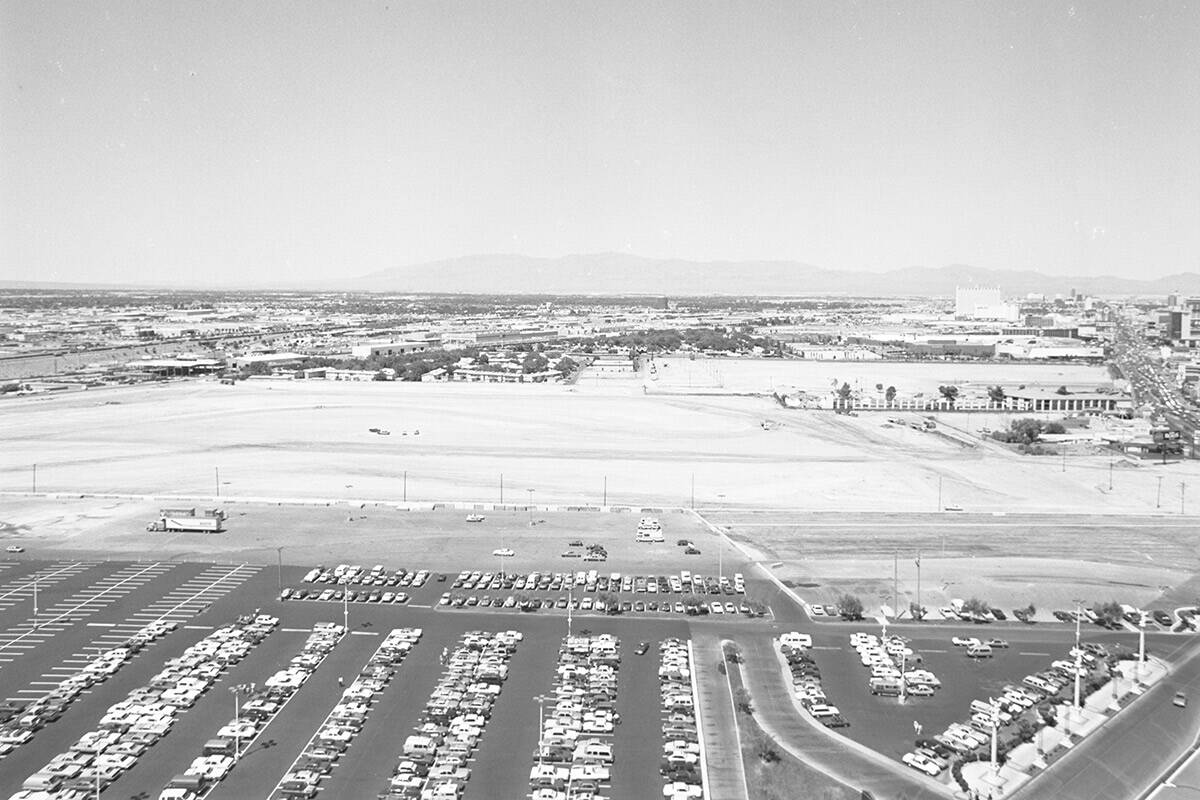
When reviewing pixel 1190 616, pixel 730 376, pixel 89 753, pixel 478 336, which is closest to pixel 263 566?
pixel 89 753

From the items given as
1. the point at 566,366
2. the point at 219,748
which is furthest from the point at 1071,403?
the point at 219,748

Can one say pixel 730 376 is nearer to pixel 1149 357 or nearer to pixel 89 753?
pixel 1149 357

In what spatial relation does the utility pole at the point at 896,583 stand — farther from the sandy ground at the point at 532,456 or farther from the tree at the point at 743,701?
the sandy ground at the point at 532,456

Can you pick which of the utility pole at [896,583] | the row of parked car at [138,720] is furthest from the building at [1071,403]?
the row of parked car at [138,720]

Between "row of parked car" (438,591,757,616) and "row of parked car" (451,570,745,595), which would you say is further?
"row of parked car" (451,570,745,595)

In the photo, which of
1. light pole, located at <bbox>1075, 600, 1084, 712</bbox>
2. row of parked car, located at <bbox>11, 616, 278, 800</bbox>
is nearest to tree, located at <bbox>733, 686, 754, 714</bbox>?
light pole, located at <bbox>1075, 600, 1084, 712</bbox>

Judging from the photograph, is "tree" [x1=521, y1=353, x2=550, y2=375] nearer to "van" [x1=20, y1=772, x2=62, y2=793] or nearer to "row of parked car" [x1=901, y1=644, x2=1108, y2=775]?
"row of parked car" [x1=901, y1=644, x2=1108, y2=775]

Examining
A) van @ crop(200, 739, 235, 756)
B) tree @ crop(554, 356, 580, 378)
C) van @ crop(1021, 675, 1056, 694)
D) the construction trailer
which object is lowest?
van @ crop(1021, 675, 1056, 694)

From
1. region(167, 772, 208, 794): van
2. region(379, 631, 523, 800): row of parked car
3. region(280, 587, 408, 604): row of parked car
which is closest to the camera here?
region(167, 772, 208, 794): van

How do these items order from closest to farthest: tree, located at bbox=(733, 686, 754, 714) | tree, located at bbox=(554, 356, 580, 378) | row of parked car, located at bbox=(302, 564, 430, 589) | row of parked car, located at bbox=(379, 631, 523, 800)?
row of parked car, located at bbox=(379, 631, 523, 800) < tree, located at bbox=(733, 686, 754, 714) < row of parked car, located at bbox=(302, 564, 430, 589) < tree, located at bbox=(554, 356, 580, 378)
